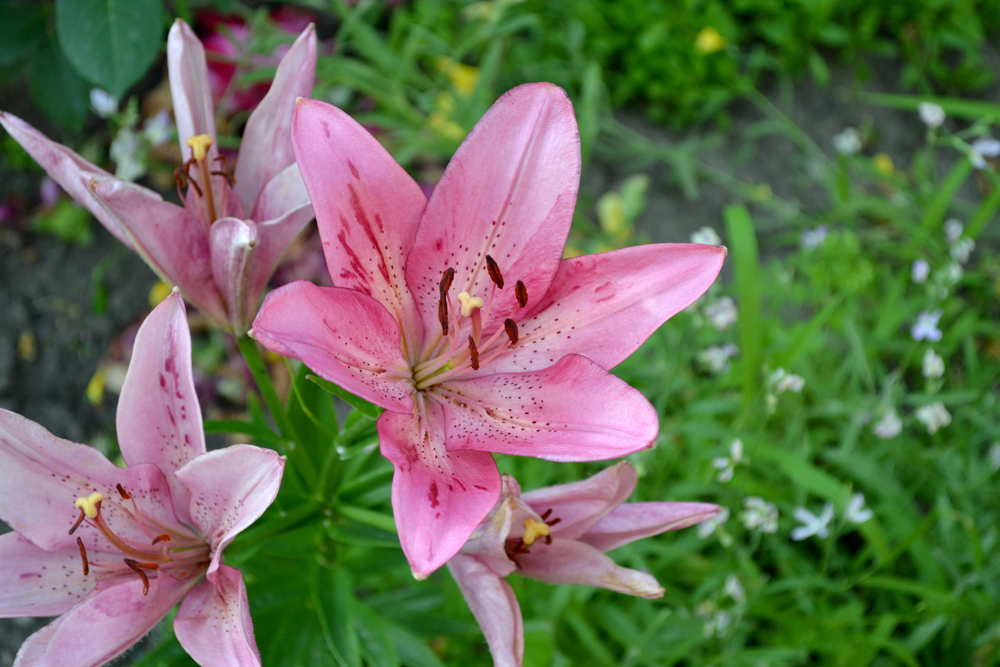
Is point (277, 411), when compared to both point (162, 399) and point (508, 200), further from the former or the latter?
point (508, 200)

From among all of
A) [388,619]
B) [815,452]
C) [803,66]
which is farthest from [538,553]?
[803,66]

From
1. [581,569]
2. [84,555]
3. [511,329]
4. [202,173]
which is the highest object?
[202,173]

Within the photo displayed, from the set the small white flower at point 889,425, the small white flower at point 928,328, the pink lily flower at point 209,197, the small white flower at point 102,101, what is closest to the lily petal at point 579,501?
the pink lily flower at point 209,197

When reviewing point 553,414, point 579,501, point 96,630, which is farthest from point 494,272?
point 96,630

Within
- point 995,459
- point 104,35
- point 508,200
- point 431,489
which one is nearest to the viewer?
point 431,489

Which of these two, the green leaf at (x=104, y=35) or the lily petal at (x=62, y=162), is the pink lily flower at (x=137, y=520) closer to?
the lily petal at (x=62, y=162)
